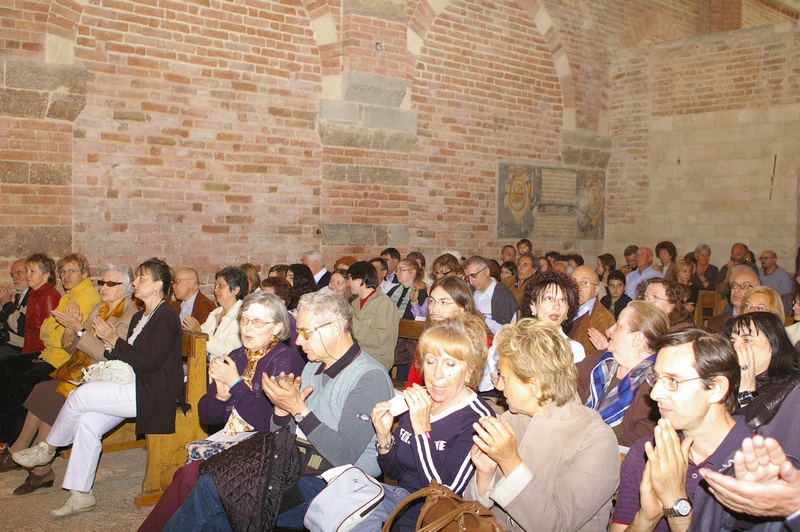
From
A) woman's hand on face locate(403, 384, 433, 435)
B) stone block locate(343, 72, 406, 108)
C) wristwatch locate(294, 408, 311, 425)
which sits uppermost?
stone block locate(343, 72, 406, 108)

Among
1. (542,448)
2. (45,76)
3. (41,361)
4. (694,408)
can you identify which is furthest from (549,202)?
(694,408)

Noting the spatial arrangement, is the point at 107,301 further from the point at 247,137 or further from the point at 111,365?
the point at 247,137

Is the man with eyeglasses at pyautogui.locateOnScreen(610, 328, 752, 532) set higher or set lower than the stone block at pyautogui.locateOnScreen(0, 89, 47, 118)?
lower

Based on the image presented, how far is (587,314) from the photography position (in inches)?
213

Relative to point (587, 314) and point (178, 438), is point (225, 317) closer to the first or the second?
point (178, 438)

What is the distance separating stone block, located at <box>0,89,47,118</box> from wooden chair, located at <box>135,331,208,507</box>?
393 centimetres

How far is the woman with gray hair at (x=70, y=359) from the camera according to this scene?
5133 millimetres

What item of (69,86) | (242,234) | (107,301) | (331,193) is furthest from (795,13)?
(107,301)

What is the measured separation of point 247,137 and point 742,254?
718 cm

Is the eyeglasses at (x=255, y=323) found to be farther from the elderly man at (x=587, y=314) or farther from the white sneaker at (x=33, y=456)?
the elderly man at (x=587, y=314)

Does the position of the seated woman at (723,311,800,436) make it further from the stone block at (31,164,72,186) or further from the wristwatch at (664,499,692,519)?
the stone block at (31,164,72,186)

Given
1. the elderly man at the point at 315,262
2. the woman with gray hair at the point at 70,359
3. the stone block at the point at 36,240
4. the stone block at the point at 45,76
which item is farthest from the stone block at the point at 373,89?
the woman with gray hair at the point at 70,359

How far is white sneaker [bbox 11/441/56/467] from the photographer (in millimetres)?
5035

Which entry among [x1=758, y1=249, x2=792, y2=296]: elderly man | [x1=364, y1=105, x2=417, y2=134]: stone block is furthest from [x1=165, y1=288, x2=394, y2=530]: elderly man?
[x1=758, y1=249, x2=792, y2=296]: elderly man
